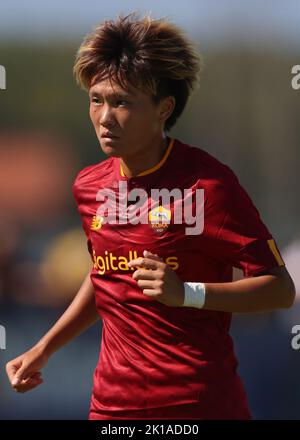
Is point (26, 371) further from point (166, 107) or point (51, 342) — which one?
point (166, 107)

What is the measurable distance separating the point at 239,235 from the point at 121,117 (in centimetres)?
53

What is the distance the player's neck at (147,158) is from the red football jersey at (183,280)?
27 mm

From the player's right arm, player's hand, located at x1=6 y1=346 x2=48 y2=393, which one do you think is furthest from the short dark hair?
player's hand, located at x1=6 y1=346 x2=48 y2=393

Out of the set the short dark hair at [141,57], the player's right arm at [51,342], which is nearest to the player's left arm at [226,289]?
the player's right arm at [51,342]

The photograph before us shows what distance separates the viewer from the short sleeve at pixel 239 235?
2.83 m

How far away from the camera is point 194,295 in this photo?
2.74 metres

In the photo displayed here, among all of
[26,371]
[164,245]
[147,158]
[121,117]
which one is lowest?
[26,371]

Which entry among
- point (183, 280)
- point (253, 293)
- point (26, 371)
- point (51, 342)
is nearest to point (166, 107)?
point (183, 280)

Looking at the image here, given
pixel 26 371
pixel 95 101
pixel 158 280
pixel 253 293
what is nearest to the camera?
pixel 158 280

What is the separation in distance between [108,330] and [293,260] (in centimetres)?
226

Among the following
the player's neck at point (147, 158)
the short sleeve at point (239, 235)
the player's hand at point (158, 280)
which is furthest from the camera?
the player's neck at point (147, 158)

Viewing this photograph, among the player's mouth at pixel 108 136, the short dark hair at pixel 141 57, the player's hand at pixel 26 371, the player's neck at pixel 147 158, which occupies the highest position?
the short dark hair at pixel 141 57

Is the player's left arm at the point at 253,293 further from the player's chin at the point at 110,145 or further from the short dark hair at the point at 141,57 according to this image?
the short dark hair at the point at 141,57

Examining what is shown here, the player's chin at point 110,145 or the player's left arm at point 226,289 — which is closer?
the player's left arm at point 226,289
